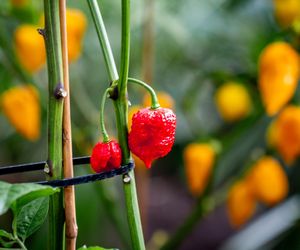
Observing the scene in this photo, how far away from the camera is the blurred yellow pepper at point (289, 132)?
3.18 ft

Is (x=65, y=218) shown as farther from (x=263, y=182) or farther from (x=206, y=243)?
(x=206, y=243)

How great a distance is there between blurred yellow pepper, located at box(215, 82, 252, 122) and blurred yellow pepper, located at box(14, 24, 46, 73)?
0.35 m

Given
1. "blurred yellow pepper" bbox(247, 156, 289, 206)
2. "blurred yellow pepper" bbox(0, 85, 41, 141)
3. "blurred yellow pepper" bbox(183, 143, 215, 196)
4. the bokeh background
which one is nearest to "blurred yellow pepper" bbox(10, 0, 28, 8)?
the bokeh background

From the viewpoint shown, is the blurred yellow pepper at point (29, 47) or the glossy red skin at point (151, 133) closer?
the glossy red skin at point (151, 133)

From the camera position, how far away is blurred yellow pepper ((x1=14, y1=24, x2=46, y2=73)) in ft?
3.18

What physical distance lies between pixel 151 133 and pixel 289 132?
0.49 metres

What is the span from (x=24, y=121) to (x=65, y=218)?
0.45 metres

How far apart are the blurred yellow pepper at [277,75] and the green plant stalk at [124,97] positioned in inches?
15.0

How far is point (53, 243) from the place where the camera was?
544 mm

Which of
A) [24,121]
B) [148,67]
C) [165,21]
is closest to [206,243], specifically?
[165,21]

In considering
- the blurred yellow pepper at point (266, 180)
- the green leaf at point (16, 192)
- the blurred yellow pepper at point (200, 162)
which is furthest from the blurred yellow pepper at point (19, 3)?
the green leaf at point (16, 192)

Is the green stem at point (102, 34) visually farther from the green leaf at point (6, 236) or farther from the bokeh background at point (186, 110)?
the bokeh background at point (186, 110)

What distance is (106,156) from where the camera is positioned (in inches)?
20.6

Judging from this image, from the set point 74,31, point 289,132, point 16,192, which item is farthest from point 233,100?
point 16,192
